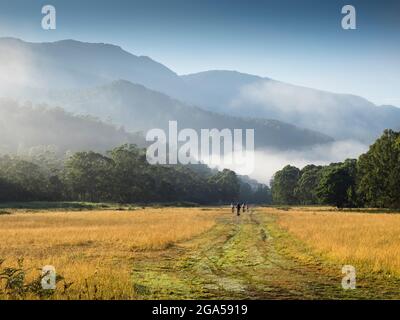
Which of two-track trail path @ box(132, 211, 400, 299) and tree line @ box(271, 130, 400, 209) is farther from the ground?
tree line @ box(271, 130, 400, 209)

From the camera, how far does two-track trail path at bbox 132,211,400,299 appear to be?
15.4 metres

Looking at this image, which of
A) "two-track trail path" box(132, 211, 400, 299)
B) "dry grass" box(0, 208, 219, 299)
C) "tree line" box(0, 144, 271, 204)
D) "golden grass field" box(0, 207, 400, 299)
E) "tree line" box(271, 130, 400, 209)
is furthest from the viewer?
"tree line" box(0, 144, 271, 204)

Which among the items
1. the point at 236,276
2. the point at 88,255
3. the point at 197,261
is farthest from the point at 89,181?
the point at 236,276

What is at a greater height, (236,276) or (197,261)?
(236,276)

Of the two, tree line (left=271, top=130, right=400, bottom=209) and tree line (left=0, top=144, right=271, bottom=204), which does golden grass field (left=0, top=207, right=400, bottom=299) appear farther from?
tree line (left=0, top=144, right=271, bottom=204)

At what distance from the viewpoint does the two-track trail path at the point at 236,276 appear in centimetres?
1544

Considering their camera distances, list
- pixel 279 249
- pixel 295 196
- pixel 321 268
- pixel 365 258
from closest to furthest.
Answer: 1. pixel 321 268
2. pixel 365 258
3. pixel 279 249
4. pixel 295 196

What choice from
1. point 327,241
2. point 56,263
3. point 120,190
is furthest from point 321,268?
point 120,190

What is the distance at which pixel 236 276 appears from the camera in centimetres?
1872

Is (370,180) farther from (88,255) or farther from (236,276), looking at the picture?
(236,276)

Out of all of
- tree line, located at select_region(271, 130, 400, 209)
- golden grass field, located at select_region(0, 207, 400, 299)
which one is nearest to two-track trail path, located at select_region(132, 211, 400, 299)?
golden grass field, located at select_region(0, 207, 400, 299)

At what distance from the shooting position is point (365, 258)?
74.7 feet
